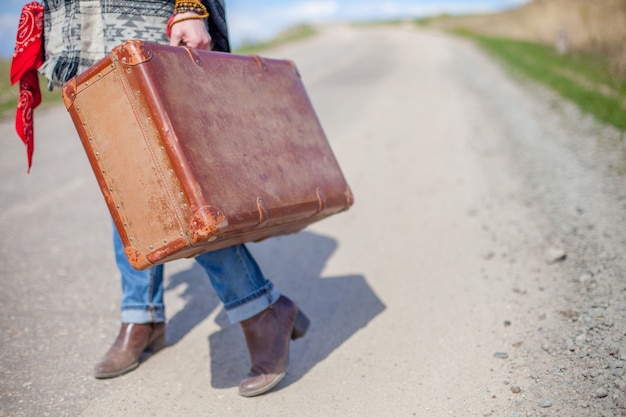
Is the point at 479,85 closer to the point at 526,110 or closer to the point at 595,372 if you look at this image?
the point at 526,110

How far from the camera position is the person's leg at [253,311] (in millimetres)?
2145

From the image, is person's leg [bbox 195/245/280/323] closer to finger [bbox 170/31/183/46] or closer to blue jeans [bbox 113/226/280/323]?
blue jeans [bbox 113/226/280/323]

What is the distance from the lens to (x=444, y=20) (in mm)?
37938

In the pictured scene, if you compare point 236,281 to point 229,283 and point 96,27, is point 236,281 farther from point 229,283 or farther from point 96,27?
point 96,27

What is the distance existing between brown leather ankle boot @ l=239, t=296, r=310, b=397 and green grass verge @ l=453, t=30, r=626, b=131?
4.93m

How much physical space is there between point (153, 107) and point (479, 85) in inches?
348

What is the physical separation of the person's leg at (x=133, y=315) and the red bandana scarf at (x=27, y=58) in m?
0.57

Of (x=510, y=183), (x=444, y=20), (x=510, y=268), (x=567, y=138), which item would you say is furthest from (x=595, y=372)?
(x=444, y=20)

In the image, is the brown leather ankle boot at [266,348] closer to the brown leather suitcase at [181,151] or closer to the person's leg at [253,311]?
the person's leg at [253,311]

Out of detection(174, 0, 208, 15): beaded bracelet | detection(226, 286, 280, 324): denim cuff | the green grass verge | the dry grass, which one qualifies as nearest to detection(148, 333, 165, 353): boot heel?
detection(226, 286, 280, 324): denim cuff

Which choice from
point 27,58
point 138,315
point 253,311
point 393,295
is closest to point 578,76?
point 393,295

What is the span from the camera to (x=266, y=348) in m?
2.20

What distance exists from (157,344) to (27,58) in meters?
1.30

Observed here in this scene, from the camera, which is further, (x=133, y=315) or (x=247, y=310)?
(x=133, y=315)
